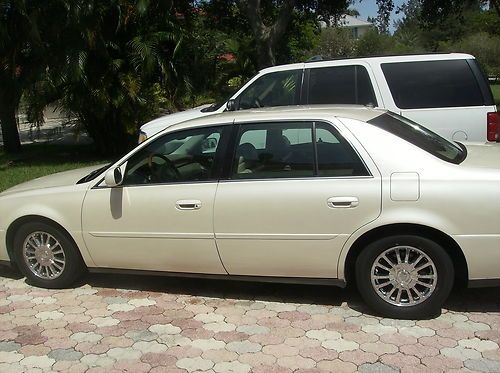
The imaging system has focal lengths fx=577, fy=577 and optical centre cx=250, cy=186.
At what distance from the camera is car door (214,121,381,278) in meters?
3.95

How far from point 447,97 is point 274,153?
3429mm

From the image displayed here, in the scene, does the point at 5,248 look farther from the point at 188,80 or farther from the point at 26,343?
the point at 188,80

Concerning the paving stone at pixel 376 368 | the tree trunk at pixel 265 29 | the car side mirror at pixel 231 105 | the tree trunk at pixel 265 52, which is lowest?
the paving stone at pixel 376 368

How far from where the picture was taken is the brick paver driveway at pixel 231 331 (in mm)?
3590

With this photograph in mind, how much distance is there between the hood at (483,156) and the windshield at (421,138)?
0.16ft

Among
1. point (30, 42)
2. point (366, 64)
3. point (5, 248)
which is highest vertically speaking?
point (30, 42)

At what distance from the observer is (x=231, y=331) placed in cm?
406

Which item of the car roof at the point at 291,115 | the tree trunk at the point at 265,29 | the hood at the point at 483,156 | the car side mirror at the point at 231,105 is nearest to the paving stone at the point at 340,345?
the hood at the point at 483,156

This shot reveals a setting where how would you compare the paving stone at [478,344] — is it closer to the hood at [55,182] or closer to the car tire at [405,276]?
the car tire at [405,276]

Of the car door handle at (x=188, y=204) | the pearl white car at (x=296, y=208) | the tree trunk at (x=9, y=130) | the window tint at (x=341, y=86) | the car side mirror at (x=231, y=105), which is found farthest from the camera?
the tree trunk at (x=9, y=130)

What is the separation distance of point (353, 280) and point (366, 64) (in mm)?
3571

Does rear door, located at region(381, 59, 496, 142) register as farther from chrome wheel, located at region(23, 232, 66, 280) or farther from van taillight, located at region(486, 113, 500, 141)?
chrome wheel, located at region(23, 232, 66, 280)

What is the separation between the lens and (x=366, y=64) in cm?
710

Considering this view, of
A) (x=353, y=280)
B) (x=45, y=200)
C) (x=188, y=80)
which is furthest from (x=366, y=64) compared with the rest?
(x=188, y=80)
